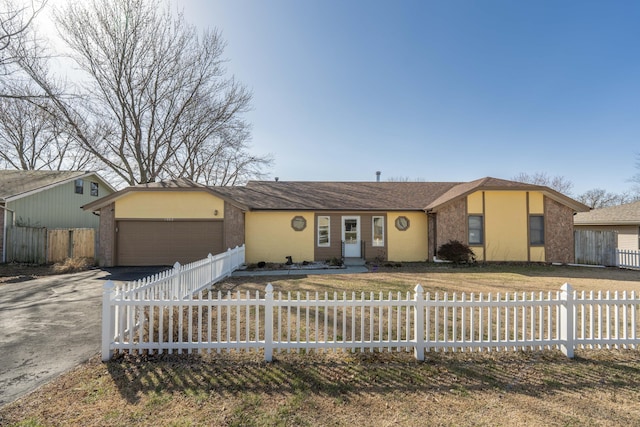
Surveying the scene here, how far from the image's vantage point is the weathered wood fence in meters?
Result: 14.5

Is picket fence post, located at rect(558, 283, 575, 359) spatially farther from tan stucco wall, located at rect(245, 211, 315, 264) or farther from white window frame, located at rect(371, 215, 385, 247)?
tan stucco wall, located at rect(245, 211, 315, 264)

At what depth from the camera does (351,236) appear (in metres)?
15.6

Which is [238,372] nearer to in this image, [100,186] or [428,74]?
[428,74]

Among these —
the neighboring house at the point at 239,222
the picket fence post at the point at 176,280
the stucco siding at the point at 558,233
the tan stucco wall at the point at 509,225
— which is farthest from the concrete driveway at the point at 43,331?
the stucco siding at the point at 558,233

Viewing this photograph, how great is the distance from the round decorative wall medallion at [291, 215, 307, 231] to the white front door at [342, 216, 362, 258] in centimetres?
215

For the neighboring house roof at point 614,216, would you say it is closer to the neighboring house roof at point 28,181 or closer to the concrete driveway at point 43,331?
the concrete driveway at point 43,331

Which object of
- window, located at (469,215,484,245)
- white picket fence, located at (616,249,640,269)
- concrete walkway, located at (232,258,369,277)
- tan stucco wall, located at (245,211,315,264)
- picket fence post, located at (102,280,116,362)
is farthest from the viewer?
tan stucco wall, located at (245,211,315,264)

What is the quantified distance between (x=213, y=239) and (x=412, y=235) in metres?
10.3

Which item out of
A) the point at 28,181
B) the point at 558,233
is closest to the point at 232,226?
the point at 28,181

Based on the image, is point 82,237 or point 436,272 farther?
point 82,237

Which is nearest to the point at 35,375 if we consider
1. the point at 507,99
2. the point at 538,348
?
the point at 538,348

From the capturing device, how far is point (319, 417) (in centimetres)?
289


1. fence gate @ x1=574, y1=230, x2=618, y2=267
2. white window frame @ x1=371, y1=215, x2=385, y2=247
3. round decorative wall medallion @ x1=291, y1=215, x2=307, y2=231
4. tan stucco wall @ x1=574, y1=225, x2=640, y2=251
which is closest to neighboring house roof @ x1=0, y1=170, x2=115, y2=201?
round decorative wall medallion @ x1=291, y1=215, x2=307, y2=231

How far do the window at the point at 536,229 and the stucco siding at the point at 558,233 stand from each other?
0.19 metres
